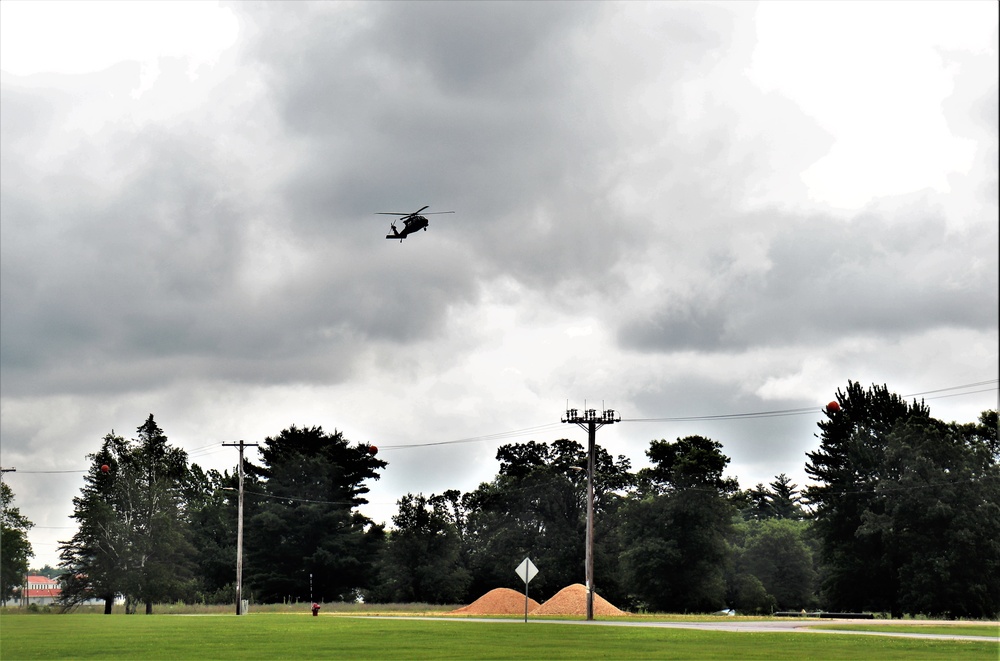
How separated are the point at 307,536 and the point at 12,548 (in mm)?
39769

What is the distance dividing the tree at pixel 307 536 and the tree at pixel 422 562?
201cm

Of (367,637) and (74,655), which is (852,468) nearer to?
(367,637)

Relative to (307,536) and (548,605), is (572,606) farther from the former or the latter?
(307,536)

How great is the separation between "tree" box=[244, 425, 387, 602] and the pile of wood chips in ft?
117

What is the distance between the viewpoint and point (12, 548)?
132 m

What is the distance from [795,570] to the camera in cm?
11450

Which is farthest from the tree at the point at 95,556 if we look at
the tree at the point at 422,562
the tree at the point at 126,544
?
the tree at the point at 422,562

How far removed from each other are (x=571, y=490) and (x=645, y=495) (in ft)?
65.2

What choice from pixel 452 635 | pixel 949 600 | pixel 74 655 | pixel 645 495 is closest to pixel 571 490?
pixel 645 495

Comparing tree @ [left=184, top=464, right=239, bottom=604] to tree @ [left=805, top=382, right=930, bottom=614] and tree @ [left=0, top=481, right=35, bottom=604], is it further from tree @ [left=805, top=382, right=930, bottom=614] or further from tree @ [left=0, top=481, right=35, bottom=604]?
tree @ [left=805, top=382, right=930, bottom=614]

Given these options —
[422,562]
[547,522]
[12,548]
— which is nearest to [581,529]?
[547,522]

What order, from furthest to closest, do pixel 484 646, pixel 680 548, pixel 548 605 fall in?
pixel 680 548, pixel 548 605, pixel 484 646

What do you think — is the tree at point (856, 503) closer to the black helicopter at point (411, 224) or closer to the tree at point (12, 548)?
the black helicopter at point (411, 224)

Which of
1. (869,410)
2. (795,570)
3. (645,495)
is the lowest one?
(795,570)
